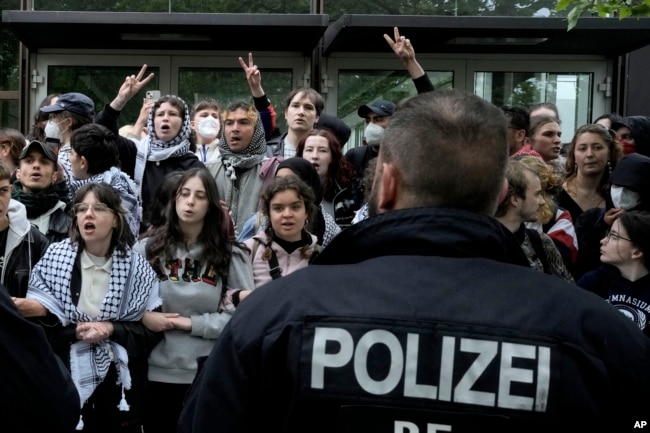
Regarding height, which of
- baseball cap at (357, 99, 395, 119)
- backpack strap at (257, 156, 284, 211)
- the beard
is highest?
baseball cap at (357, 99, 395, 119)

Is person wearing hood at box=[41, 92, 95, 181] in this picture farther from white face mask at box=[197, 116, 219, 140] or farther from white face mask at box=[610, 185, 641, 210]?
white face mask at box=[610, 185, 641, 210]

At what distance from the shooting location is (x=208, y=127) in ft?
24.6

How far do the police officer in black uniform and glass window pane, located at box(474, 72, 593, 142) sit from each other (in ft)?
28.9

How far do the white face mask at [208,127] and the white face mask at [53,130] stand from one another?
120cm

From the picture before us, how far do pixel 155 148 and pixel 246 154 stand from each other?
63 centimetres

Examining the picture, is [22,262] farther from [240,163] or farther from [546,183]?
[546,183]

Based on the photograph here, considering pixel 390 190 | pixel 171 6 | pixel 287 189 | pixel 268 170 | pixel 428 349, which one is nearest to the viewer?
pixel 428 349

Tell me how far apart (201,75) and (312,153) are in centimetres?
432

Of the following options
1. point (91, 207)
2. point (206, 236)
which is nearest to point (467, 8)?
point (206, 236)

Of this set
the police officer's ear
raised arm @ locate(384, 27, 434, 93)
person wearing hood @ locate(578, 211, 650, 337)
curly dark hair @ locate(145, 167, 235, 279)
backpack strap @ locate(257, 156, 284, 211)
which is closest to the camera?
the police officer's ear

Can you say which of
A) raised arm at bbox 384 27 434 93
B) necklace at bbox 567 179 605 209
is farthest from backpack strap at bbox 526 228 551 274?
necklace at bbox 567 179 605 209

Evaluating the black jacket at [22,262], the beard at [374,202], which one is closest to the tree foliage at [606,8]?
the black jacket at [22,262]

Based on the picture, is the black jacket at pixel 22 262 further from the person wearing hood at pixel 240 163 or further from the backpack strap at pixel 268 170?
the backpack strap at pixel 268 170

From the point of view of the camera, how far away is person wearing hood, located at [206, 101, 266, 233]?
251 inches
